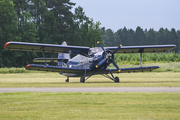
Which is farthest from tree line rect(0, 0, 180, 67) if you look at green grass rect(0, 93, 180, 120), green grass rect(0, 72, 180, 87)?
green grass rect(0, 93, 180, 120)

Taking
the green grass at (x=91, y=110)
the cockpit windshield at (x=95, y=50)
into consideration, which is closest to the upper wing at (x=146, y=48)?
the cockpit windshield at (x=95, y=50)

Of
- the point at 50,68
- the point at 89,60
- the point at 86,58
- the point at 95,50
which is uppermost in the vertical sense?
the point at 95,50

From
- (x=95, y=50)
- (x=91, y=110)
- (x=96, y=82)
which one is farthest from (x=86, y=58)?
(x=91, y=110)

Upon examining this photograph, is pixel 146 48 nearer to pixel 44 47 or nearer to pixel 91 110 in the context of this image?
pixel 44 47

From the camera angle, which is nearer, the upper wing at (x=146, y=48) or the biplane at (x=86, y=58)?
the biplane at (x=86, y=58)

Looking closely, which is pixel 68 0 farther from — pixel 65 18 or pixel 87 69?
pixel 87 69

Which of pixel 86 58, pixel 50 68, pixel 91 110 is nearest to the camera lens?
pixel 91 110

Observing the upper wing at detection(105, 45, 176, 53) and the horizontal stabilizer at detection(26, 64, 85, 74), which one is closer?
the horizontal stabilizer at detection(26, 64, 85, 74)

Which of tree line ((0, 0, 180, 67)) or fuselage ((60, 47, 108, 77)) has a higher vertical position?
tree line ((0, 0, 180, 67))

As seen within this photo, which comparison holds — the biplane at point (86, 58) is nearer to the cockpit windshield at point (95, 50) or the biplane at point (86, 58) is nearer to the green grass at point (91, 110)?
the cockpit windshield at point (95, 50)

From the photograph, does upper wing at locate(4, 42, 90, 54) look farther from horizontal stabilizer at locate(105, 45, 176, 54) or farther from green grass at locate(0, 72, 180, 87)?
green grass at locate(0, 72, 180, 87)

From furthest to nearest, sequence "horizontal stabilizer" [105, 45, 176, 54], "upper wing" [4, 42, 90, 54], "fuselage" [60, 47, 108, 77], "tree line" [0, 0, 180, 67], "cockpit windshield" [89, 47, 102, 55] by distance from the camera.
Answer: "tree line" [0, 0, 180, 67]
"horizontal stabilizer" [105, 45, 176, 54]
"cockpit windshield" [89, 47, 102, 55]
"fuselage" [60, 47, 108, 77]
"upper wing" [4, 42, 90, 54]

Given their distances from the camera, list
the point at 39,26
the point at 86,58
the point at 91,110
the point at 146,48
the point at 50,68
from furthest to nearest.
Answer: the point at 39,26 → the point at 146,48 → the point at 86,58 → the point at 50,68 → the point at 91,110

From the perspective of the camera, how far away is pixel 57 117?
7176 millimetres
